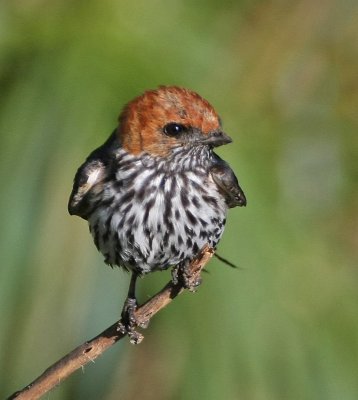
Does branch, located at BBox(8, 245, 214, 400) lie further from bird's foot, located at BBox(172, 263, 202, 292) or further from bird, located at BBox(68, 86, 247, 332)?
bird, located at BBox(68, 86, 247, 332)

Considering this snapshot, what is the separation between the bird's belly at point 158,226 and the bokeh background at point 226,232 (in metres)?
0.26

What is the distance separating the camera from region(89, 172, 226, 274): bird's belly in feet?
11.5

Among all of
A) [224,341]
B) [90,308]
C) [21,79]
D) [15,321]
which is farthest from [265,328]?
[21,79]

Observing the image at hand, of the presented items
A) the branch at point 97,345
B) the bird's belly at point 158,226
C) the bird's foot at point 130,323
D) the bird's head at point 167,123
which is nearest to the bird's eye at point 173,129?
the bird's head at point 167,123

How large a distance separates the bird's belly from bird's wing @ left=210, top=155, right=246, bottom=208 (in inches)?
2.3

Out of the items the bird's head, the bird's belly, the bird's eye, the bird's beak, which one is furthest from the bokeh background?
the bird's beak

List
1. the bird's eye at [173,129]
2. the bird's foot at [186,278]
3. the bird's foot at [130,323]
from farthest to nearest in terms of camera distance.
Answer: the bird's eye at [173,129]
the bird's foot at [130,323]
the bird's foot at [186,278]

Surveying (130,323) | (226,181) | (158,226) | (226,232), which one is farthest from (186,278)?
(226,232)

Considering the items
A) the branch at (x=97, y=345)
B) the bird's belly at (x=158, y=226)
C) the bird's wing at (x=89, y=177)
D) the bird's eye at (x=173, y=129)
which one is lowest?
the branch at (x=97, y=345)

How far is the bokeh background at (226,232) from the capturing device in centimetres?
379

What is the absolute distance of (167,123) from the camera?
342 cm

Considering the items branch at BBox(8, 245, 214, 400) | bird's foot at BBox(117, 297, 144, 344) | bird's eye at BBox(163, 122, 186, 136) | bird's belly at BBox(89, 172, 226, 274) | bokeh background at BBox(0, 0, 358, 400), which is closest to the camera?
branch at BBox(8, 245, 214, 400)

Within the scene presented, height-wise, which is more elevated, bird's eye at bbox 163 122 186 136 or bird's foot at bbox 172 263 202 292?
bird's eye at bbox 163 122 186 136

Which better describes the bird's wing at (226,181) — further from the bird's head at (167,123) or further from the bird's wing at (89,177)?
the bird's wing at (89,177)
